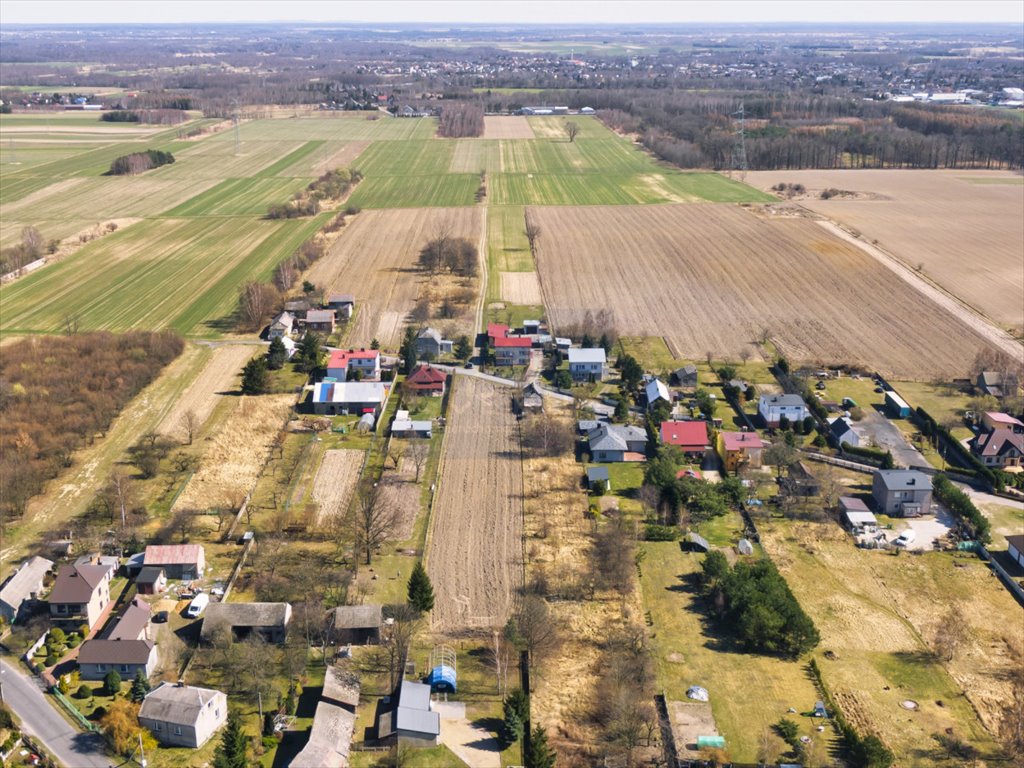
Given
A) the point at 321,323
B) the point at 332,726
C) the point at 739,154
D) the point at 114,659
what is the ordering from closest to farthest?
the point at 332,726, the point at 114,659, the point at 321,323, the point at 739,154

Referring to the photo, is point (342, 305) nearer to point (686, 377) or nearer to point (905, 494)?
point (686, 377)

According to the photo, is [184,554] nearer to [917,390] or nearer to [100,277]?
[917,390]

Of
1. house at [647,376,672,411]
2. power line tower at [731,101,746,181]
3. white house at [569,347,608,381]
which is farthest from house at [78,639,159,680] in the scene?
power line tower at [731,101,746,181]

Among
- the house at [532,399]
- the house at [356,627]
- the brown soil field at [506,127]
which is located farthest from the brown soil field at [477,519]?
the brown soil field at [506,127]

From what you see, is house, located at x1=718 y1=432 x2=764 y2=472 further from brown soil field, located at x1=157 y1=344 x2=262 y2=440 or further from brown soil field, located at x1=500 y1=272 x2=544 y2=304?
brown soil field, located at x1=157 y1=344 x2=262 y2=440

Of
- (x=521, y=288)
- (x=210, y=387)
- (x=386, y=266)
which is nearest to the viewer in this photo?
(x=210, y=387)

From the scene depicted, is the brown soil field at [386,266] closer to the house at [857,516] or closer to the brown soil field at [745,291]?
the brown soil field at [745,291]

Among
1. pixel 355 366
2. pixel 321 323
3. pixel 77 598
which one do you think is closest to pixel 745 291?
pixel 321 323
